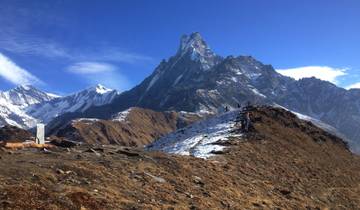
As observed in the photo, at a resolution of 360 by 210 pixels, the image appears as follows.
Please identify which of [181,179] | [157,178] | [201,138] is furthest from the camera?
[201,138]

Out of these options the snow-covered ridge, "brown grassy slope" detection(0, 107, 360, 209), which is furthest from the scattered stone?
the snow-covered ridge

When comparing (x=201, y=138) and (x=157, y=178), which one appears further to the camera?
(x=201, y=138)

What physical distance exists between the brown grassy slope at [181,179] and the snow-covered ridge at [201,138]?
223cm

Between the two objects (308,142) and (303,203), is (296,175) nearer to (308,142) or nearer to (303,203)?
(303,203)

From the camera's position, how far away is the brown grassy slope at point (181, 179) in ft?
70.3

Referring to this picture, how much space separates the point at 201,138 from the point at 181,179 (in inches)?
1031

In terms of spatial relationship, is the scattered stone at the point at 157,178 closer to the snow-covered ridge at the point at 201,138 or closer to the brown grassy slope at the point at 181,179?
the brown grassy slope at the point at 181,179

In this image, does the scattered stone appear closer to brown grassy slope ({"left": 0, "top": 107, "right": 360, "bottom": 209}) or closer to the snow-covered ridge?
brown grassy slope ({"left": 0, "top": 107, "right": 360, "bottom": 209})

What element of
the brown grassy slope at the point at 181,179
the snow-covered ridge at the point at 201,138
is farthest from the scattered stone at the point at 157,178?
the snow-covered ridge at the point at 201,138

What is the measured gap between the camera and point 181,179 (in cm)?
2984

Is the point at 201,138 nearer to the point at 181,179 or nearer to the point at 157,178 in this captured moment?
the point at 181,179

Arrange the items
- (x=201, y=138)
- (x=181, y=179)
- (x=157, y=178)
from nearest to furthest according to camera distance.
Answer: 1. (x=157, y=178)
2. (x=181, y=179)
3. (x=201, y=138)

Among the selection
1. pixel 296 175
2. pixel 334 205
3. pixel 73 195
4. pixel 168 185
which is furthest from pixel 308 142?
pixel 73 195

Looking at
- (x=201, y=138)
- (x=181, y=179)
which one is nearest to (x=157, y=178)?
(x=181, y=179)
